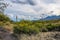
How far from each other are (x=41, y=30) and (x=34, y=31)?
2511 mm

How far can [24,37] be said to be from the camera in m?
22.5

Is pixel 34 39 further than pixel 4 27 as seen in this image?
No

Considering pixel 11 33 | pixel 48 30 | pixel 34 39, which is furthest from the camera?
pixel 48 30

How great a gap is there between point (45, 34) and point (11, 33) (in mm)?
3133

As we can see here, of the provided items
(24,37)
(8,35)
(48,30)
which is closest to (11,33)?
(8,35)

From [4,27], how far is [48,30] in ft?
14.6

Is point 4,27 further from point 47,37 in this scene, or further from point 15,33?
point 47,37

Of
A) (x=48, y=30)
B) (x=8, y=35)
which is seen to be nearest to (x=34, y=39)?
(x=8, y=35)

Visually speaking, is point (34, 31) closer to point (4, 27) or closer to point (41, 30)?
point (41, 30)

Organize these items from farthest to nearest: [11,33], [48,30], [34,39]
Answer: [48,30], [11,33], [34,39]

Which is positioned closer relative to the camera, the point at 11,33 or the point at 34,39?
the point at 34,39

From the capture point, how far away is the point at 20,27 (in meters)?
23.7

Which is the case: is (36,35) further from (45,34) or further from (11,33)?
(11,33)

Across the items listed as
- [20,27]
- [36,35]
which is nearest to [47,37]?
[36,35]
